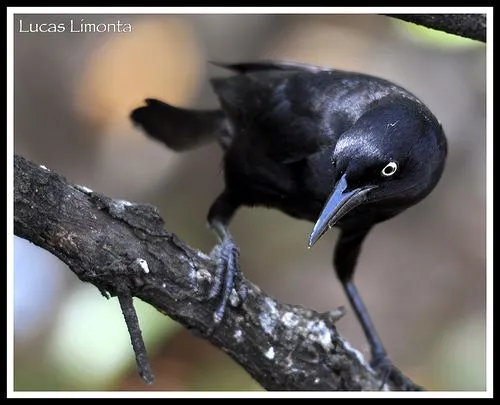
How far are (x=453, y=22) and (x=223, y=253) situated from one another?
131 cm

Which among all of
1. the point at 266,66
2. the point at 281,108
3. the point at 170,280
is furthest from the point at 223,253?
the point at 266,66

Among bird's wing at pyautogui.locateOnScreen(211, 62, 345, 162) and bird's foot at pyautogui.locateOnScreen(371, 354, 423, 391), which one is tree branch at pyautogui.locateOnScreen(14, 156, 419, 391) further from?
bird's wing at pyautogui.locateOnScreen(211, 62, 345, 162)

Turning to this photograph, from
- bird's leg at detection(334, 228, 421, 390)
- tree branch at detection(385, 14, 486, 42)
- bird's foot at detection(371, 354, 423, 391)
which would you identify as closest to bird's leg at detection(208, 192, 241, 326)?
bird's leg at detection(334, 228, 421, 390)

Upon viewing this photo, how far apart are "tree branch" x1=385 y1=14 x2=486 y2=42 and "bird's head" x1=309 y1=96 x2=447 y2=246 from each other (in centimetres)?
39

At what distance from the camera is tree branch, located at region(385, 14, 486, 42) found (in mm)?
3023

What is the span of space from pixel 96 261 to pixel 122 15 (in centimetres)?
115

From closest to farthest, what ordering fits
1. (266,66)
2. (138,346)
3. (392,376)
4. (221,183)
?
(138,346)
(392,376)
(266,66)
(221,183)

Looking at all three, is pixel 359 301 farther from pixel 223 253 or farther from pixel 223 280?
pixel 223 280

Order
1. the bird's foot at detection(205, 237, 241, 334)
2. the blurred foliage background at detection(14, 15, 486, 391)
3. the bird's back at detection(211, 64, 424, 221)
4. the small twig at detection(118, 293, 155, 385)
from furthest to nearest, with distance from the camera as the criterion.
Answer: the blurred foliage background at detection(14, 15, 486, 391) < the bird's back at detection(211, 64, 424, 221) < the bird's foot at detection(205, 237, 241, 334) < the small twig at detection(118, 293, 155, 385)

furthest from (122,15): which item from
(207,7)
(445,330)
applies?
(445,330)

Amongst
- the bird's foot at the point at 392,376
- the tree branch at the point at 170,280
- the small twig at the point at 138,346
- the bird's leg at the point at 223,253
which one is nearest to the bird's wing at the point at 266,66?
the bird's leg at the point at 223,253

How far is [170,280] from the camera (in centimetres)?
258

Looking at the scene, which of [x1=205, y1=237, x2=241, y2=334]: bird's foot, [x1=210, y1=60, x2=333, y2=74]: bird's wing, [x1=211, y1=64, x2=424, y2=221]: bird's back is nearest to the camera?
[x1=205, y1=237, x2=241, y2=334]: bird's foot

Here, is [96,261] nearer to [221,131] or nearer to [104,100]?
[221,131]
